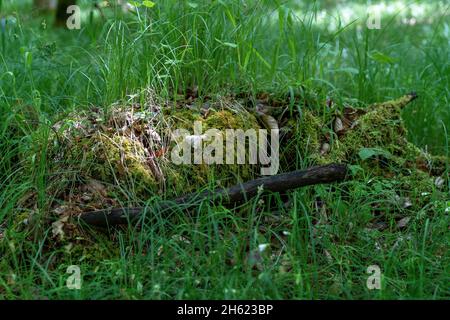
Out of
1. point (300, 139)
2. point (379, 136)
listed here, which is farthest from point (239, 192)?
point (379, 136)

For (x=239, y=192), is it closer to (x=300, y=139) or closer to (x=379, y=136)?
(x=300, y=139)

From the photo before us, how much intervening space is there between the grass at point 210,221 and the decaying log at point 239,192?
0.06 metres

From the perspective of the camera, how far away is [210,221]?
276 cm

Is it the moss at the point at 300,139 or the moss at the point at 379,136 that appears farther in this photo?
the moss at the point at 379,136

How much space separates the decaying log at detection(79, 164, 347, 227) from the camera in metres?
2.78

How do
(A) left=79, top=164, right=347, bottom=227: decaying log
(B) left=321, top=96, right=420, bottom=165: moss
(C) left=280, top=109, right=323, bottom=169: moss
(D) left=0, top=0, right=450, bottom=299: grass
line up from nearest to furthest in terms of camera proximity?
1. (D) left=0, top=0, right=450, bottom=299: grass
2. (A) left=79, top=164, right=347, bottom=227: decaying log
3. (C) left=280, top=109, right=323, bottom=169: moss
4. (B) left=321, top=96, right=420, bottom=165: moss

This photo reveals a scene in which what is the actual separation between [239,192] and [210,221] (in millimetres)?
202

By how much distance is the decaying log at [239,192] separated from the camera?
9.11ft

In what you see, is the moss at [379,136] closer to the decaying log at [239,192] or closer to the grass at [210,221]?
the grass at [210,221]

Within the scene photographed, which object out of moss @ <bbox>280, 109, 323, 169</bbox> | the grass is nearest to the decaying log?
the grass

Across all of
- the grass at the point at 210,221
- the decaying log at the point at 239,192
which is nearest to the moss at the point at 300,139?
the grass at the point at 210,221

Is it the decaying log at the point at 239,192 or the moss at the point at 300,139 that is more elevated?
the moss at the point at 300,139

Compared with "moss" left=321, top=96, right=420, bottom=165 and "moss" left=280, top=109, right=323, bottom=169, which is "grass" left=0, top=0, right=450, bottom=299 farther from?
"moss" left=321, top=96, right=420, bottom=165

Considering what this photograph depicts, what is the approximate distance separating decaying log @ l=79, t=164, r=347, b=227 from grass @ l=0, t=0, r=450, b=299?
55 millimetres
